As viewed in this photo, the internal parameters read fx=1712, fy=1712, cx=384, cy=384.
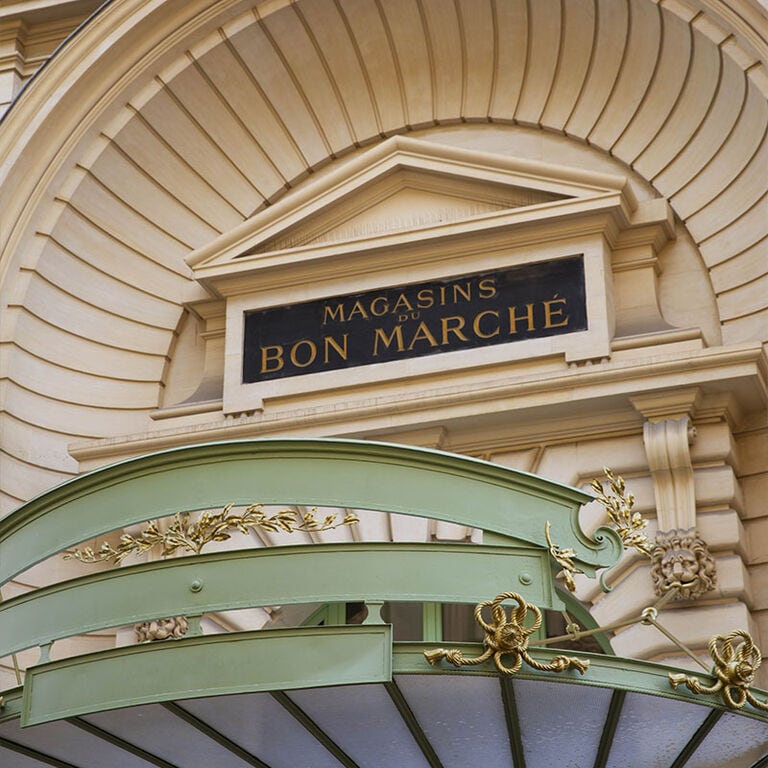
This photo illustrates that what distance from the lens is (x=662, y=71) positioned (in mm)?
15617

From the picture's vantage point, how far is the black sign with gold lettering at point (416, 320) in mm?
14828

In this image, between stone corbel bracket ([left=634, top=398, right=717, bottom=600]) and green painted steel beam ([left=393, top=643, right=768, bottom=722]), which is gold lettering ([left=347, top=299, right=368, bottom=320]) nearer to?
stone corbel bracket ([left=634, top=398, right=717, bottom=600])

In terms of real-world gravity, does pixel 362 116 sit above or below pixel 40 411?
above

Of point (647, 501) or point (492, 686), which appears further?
point (647, 501)

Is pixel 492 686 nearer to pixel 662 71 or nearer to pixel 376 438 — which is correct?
pixel 376 438

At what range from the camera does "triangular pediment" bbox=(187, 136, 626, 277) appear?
15539mm

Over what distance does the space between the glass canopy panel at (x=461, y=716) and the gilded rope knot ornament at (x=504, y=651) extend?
192 millimetres

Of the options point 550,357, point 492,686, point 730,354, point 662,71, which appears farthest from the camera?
point 662,71

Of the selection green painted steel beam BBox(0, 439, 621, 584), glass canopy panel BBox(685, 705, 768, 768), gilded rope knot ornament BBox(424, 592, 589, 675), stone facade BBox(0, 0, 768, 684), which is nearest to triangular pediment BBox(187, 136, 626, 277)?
stone facade BBox(0, 0, 768, 684)

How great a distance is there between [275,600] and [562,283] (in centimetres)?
588

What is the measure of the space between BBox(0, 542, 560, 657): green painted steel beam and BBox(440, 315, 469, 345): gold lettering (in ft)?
17.3

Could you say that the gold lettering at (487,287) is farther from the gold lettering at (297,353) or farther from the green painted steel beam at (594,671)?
the green painted steel beam at (594,671)

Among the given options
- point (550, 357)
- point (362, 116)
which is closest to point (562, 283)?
point (550, 357)

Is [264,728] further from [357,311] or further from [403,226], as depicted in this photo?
[403,226]
